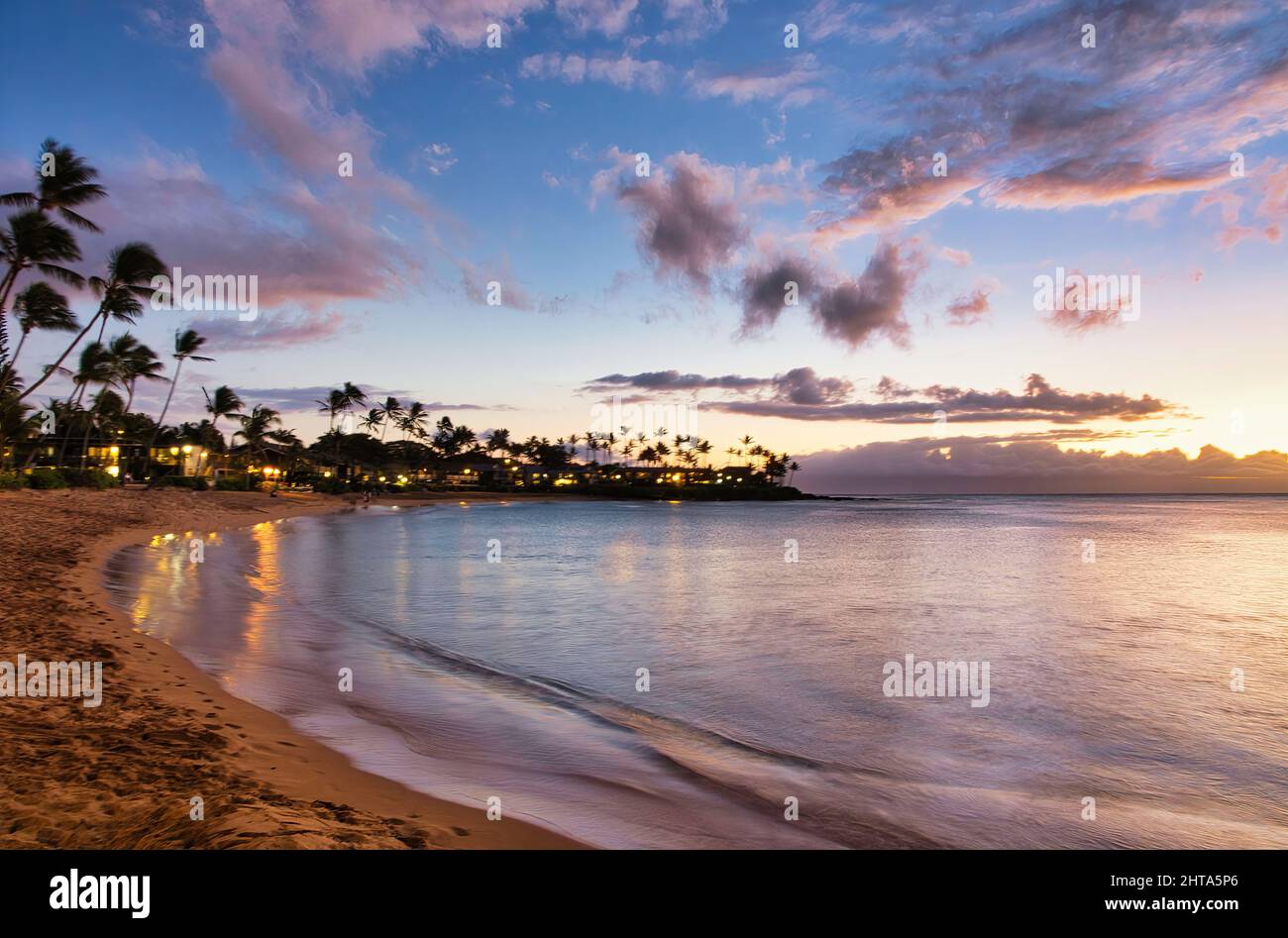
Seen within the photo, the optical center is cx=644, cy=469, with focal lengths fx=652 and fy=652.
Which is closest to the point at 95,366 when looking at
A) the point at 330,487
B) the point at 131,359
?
the point at 131,359

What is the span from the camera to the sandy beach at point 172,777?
4043 millimetres

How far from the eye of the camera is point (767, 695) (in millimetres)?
10617

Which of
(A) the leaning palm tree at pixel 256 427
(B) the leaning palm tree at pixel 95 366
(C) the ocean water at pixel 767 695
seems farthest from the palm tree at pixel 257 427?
(C) the ocean water at pixel 767 695

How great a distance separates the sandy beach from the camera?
13.3 feet

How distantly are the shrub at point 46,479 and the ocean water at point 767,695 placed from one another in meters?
19.5

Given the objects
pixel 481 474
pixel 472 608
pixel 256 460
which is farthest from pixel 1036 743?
pixel 481 474

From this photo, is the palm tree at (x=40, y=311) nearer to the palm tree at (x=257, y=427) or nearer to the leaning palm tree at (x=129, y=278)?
the leaning palm tree at (x=129, y=278)

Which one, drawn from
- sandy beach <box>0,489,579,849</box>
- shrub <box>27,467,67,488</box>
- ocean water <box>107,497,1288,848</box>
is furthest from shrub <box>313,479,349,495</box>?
sandy beach <box>0,489,579,849</box>

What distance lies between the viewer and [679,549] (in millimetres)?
40688

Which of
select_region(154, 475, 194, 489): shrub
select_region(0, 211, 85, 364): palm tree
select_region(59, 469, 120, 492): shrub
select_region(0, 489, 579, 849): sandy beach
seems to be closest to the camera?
select_region(0, 489, 579, 849): sandy beach

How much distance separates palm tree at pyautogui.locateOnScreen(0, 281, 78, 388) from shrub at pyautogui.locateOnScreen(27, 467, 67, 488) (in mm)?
5460

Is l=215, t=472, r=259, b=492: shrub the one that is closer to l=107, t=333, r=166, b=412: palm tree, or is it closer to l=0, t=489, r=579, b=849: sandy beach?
l=107, t=333, r=166, b=412: palm tree
